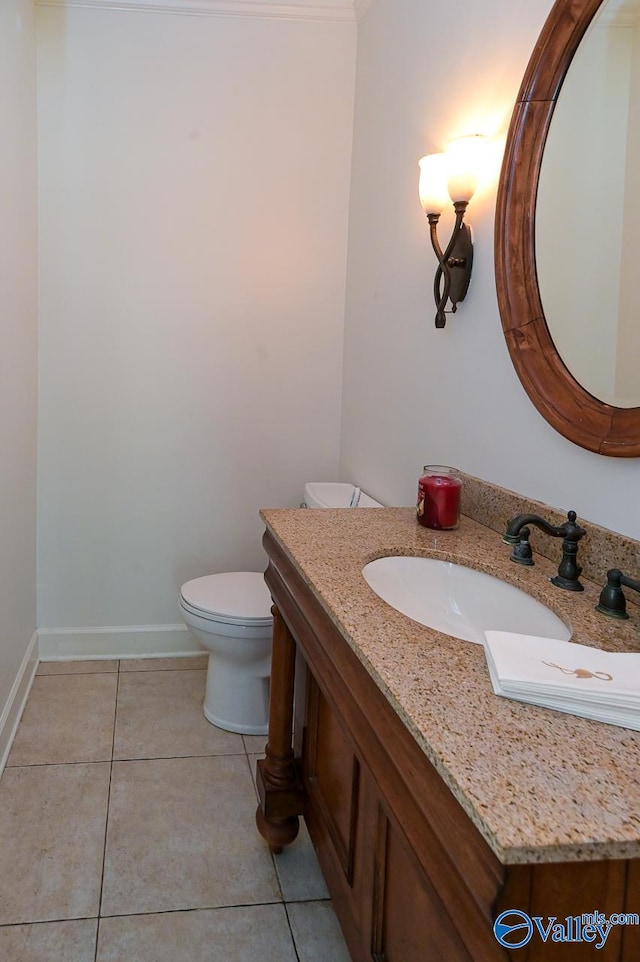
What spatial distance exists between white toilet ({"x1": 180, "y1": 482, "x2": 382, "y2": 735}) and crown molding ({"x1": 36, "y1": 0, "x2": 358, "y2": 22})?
6.13 ft

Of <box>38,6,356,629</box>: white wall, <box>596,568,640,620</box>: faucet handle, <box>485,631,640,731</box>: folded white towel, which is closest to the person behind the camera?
<box>485,631,640,731</box>: folded white towel

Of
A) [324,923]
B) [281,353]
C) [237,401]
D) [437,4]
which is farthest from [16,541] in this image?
[437,4]

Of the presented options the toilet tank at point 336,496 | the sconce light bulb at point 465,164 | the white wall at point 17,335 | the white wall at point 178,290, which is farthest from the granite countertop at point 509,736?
the white wall at point 178,290

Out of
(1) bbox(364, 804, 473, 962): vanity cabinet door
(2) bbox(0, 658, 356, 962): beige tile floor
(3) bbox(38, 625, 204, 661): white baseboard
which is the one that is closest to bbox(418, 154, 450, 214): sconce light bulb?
(1) bbox(364, 804, 473, 962): vanity cabinet door

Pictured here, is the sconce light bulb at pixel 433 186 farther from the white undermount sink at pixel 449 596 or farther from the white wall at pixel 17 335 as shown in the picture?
the white wall at pixel 17 335

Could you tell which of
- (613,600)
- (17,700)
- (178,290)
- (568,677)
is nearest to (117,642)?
(17,700)

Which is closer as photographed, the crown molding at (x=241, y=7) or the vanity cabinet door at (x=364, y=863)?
the vanity cabinet door at (x=364, y=863)

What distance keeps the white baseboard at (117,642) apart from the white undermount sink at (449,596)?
1.75 metres

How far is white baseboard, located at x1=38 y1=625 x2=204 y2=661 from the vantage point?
2.69 m

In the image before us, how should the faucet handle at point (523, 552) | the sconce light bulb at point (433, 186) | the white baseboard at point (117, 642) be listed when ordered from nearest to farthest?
1. the faucet handle at point (523, 552)
2. the sconce light bulb at point (433, 186)
3. the white baseboard at point (117, 642)

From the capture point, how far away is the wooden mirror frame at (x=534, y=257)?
3.80 ft

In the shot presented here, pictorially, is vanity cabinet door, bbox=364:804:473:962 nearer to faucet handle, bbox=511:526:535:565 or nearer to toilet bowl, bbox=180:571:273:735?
faucet handle, bbox=511:526:535:565

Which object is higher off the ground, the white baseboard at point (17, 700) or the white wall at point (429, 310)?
the white wall at point (429, 310)

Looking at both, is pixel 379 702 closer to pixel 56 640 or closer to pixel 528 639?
pixel 528 639
